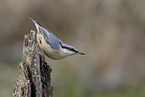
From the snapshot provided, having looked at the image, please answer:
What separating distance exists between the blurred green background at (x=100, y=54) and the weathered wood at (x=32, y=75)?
279 centimetres

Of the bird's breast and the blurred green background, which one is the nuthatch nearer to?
the bird's breast

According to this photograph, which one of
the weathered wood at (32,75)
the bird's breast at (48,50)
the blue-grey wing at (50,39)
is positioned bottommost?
the weathered wood at (32,75)

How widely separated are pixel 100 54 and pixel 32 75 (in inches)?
155

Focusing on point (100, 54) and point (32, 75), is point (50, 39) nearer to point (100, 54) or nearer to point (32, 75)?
point (32, 75)

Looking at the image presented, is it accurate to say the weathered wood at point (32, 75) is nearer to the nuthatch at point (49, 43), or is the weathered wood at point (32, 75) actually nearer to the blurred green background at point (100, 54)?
the nuthatch at point (49, 43)

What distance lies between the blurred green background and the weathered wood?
2785 mm

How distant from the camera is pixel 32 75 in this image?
2381mm

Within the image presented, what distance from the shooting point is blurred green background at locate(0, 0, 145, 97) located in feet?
18.6

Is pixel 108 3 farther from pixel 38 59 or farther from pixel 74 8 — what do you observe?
pixel 38 59

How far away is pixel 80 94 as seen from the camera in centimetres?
532

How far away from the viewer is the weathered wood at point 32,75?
235 cm

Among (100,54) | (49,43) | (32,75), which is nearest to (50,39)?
(49,43)

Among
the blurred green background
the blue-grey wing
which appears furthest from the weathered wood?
the blurred green background

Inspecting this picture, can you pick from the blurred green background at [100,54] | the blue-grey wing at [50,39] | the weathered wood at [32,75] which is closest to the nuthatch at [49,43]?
the blue-grey wing at [50,39]
